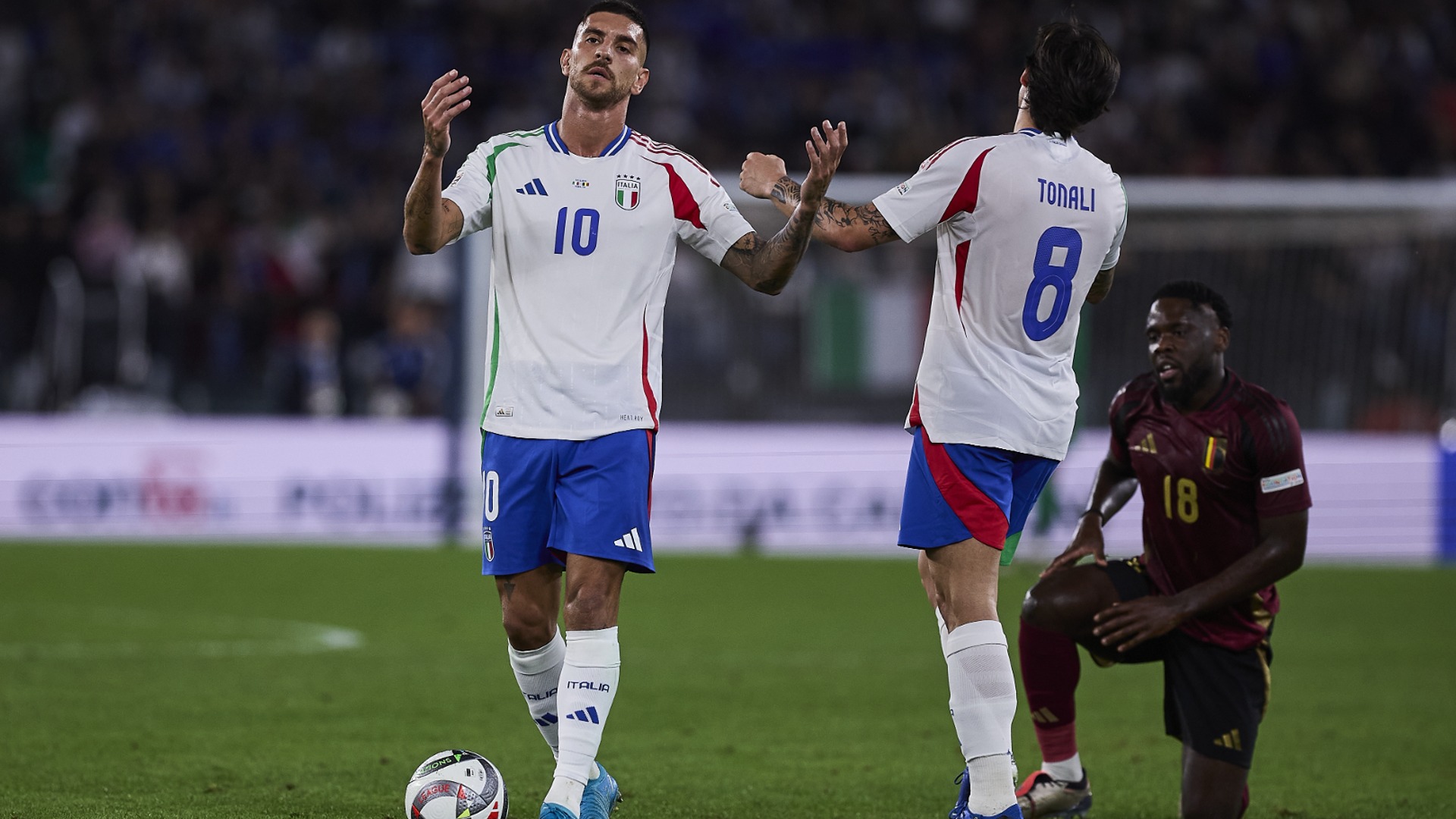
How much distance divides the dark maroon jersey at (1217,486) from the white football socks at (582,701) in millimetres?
1843

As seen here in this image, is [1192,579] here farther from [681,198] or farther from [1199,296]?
[681,198]

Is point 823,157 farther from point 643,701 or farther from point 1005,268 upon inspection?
point 643,701

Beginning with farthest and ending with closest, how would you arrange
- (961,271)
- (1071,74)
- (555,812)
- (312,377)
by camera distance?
(312,377) < (961,271) < (1071,74) < (555,812)

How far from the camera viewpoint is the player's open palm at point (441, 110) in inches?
185

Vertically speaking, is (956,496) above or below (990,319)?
below

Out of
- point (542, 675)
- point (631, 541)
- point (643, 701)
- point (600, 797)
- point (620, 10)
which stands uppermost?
point (620, 10)

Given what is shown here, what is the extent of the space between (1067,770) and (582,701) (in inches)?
64.7

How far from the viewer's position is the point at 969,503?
4.89 metres

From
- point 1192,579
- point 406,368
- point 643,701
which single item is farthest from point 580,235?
point 406,368

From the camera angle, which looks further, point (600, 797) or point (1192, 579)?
point (1192, 579)

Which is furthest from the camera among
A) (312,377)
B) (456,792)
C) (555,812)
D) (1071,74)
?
(312,377)

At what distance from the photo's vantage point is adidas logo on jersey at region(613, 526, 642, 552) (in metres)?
4.90

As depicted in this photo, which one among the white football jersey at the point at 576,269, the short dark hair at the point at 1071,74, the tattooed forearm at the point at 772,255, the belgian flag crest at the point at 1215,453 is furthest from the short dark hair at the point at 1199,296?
the white football jersey at the point at 576,269

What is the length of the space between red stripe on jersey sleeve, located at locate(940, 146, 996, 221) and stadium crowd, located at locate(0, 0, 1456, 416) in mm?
10792
